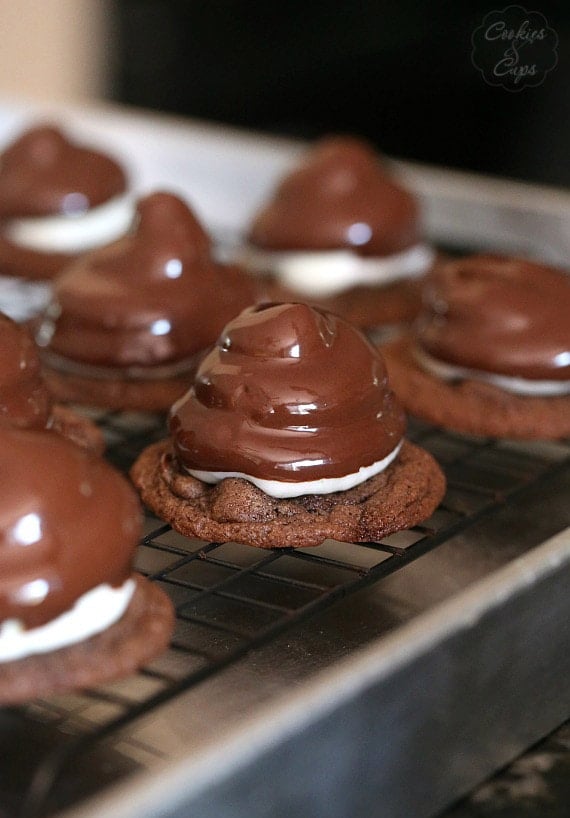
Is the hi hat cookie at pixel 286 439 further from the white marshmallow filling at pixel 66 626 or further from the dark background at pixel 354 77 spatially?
the dark background at pixel 354 77

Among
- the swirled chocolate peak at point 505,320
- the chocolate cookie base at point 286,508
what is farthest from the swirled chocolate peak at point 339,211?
the chocolate cookie base at point 286,508

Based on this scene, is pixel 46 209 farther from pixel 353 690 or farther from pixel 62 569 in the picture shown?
pixel 353 690

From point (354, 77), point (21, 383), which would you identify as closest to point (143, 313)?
point (21, 383)

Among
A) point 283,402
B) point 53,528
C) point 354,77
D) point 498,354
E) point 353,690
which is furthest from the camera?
point 354,77

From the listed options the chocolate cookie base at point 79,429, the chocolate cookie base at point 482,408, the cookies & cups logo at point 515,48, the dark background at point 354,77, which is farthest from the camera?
the dark background at point 354,77

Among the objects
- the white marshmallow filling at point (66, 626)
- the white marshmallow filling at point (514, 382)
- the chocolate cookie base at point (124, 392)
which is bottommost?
the chocolate cookie base at point (124, 392)

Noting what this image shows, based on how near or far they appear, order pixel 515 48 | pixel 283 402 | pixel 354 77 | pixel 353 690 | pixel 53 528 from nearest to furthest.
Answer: pixel 353 690, pixel 53 528, pixel 283 402, pixel 515 48, pixel 354 77
